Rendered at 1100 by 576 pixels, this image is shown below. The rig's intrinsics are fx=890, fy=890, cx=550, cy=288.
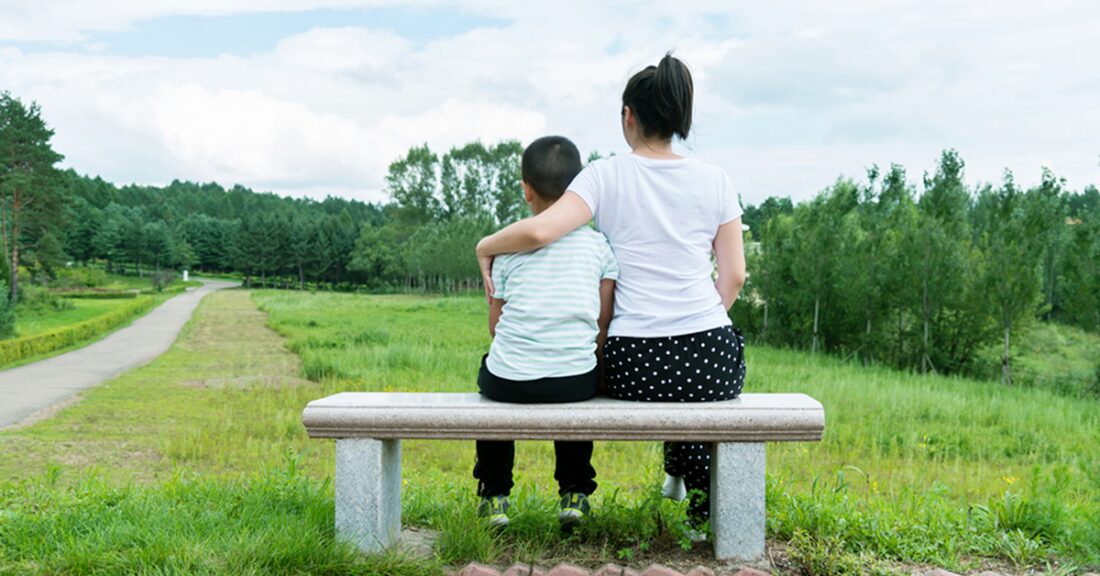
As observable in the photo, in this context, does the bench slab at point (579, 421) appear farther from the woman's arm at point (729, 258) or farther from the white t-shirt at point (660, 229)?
the woman's arm at point (729, 258)

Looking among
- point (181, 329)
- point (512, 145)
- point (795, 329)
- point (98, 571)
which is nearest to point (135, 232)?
point (512, 145)

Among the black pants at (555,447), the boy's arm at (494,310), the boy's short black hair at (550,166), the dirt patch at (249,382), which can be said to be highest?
the boy's short black hair at (550,166)

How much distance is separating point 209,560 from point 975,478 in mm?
7837

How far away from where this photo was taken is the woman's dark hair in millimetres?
3307

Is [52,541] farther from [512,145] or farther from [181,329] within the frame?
[512,145]

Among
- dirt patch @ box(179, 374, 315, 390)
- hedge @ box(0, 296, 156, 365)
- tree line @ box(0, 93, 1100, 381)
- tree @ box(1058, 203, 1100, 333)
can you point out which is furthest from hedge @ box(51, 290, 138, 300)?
tree @ box(1058, 203, 1100, 333)

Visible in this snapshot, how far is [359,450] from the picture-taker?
334cm

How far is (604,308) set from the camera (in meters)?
3.51

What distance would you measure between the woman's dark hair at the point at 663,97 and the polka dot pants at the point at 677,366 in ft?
2.61

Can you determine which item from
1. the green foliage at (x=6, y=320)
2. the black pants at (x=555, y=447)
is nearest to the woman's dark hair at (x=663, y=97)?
the black pants at (x=555, y=447)

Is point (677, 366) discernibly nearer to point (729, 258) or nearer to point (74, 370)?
point (729, 258)

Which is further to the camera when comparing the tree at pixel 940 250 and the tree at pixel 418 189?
the tree at pixel 418 189

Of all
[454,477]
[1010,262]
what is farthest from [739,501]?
[1010,262]

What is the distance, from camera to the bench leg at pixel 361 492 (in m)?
3.34
